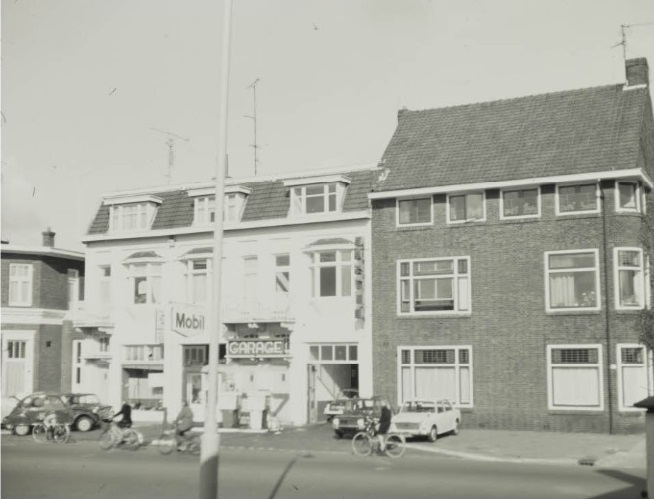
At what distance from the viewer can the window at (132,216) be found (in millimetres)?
41000

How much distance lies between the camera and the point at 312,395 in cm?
3634

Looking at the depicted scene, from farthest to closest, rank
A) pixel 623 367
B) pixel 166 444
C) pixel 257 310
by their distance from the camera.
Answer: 1. pixel 257 310
2. pixel 623 367
3. pixel 166 444

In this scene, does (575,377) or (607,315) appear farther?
(575,377)

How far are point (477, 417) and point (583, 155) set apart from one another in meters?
10.5

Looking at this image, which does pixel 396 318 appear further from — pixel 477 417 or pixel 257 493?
pixel 257 493

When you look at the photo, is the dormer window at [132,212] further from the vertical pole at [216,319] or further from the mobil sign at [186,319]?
the vertical pole at [216,319]

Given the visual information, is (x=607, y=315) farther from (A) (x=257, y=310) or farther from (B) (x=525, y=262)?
(A) (x=257, y=310)

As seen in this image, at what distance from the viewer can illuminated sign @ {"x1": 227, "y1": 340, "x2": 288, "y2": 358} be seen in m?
36.1

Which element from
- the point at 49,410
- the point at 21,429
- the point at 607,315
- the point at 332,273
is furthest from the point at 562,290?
the point at 21,429

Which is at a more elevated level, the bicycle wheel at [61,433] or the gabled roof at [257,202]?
the gabled roof at [257,202]

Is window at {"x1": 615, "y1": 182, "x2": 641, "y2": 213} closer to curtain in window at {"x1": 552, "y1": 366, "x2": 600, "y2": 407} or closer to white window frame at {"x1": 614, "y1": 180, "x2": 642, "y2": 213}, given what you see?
white window frame at {"x1": 614, "y1": 180, "x2": 642, "y2": 213}

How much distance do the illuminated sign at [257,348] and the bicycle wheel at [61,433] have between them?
26.5 ft

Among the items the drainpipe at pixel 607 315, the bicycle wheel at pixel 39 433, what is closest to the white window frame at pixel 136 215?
the bicycle wheel at pixel 39 433

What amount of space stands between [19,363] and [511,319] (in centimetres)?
2513
